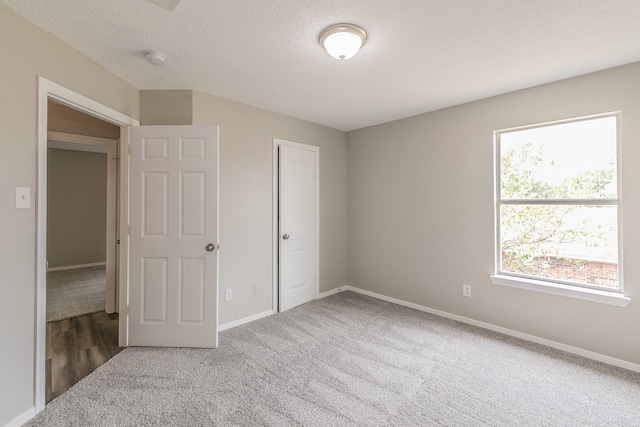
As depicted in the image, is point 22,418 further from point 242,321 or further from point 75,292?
point 75,292

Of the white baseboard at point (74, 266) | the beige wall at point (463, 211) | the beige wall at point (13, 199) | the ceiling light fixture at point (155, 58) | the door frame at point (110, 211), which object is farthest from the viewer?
the white baseboard at point (74, 266)

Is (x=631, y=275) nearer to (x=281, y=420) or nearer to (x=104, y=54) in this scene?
(x=281, y=420)

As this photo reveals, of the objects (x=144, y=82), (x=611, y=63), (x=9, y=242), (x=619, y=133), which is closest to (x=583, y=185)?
(x=619, y=133)

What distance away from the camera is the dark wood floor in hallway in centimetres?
218

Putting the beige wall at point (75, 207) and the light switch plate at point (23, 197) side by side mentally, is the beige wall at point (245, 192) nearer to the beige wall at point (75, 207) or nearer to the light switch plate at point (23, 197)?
the light switch plate at point (23, 197)

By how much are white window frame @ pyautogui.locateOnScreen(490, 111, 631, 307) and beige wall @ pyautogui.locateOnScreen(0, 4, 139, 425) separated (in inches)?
154

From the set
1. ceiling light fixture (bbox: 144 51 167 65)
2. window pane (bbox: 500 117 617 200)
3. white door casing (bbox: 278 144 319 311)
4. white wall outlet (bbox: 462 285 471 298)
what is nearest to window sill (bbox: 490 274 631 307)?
white wall outlet (bbox: 462 285 471 298)

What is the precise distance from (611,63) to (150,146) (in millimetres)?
4031

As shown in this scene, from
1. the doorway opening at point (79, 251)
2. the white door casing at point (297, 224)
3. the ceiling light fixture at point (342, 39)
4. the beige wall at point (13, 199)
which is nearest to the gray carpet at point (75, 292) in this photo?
the doorway opening at point (79, 251)

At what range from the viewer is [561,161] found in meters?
2.67

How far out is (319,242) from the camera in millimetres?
4105

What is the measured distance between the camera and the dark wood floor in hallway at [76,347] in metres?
2.18

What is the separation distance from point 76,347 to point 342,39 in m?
3.55

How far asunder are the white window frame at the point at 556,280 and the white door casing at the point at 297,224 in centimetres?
221
